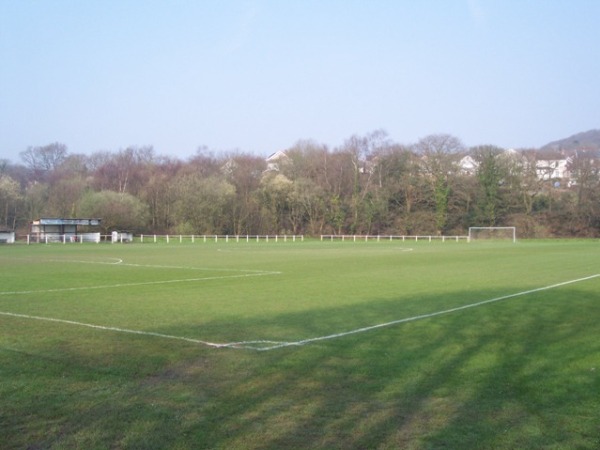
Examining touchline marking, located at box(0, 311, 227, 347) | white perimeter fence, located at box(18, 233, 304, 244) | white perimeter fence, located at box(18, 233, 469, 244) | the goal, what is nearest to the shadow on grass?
touchline marking, located at box(0, 311, 227, 347)

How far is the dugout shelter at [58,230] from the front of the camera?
213 ft

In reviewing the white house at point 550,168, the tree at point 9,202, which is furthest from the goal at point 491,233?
the tree at point 9,202

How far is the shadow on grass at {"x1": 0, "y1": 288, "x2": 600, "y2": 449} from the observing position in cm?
529

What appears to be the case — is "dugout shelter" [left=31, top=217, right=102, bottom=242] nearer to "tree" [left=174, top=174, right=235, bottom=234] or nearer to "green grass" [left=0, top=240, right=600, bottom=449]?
"tree" [left=174, top=174, right=235, bottom=234]

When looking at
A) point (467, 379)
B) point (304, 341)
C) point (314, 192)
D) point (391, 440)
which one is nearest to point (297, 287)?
point (304, 341)

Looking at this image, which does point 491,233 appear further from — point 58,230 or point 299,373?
point 299,373

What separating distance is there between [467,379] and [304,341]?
294 centimetres

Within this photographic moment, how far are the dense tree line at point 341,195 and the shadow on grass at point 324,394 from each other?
69.6m

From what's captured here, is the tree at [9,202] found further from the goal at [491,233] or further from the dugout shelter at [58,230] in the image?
the goal at [491,233]

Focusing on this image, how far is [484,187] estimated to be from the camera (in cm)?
8219

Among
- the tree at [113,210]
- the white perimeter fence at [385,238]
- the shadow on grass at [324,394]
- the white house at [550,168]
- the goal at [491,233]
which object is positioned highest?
the white house at [550,168]

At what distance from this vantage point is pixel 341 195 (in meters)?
87.9

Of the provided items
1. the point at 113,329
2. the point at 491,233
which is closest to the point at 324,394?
the point at 113,329

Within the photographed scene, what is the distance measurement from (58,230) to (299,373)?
64.2 m
